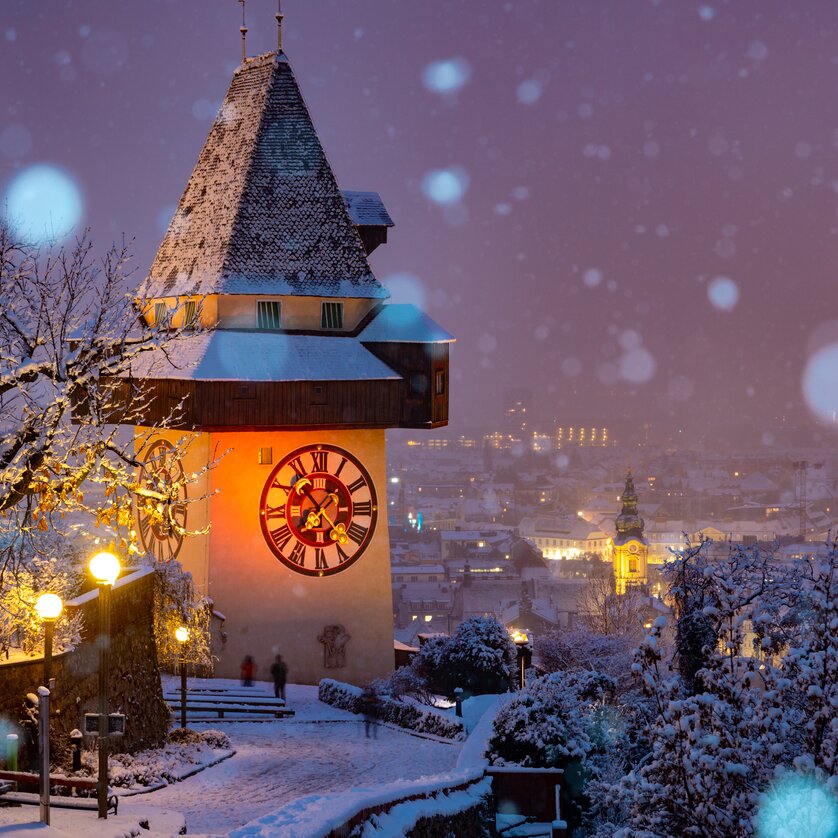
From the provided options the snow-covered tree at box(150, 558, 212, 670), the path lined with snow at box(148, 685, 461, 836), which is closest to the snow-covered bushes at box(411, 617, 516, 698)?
the path lined with snow at box(148, 685, 461, 836)

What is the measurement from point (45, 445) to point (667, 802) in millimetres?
7584

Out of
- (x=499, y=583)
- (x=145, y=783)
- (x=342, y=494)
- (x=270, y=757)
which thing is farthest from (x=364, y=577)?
(x=499, y=583)

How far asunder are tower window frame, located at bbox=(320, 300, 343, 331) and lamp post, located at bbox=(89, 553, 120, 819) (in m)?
17.3

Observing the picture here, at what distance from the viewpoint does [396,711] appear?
25.7 m

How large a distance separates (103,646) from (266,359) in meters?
15.9

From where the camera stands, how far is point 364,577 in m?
31.0

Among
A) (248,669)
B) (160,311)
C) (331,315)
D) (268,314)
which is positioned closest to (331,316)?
(331,315)

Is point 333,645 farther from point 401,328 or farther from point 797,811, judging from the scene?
point 797,811

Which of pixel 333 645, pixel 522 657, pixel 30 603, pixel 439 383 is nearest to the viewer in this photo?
pixel 30 603

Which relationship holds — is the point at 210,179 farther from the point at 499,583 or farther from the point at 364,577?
the point at 499,583

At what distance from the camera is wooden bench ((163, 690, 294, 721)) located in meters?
25.5

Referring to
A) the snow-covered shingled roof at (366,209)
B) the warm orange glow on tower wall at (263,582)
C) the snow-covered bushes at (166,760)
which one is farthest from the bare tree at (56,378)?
the snow-covered shingled roof at (366,209)

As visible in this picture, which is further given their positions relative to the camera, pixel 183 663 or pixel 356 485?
pixel 356 485

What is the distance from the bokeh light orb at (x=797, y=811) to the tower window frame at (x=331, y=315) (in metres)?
19.0
